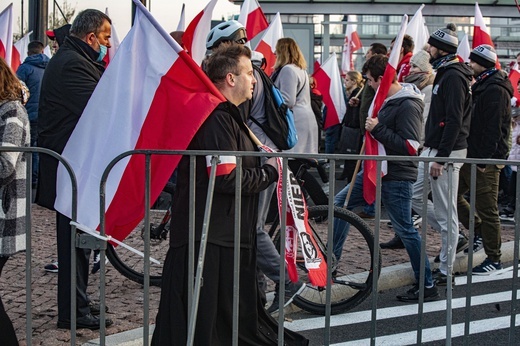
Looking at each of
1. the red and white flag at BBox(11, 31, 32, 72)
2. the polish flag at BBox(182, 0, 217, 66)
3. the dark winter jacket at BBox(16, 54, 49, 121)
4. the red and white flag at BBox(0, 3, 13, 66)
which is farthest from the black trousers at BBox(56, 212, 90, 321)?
the red and white flag at BBox(11, 31, 32, 72)

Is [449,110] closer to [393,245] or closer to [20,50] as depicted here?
[393,245]

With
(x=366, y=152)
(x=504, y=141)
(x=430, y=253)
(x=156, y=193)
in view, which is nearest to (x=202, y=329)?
(x=156, y=193)

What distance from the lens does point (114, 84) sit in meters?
4.58

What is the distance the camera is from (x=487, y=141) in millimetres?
7699

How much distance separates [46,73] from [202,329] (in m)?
2.11

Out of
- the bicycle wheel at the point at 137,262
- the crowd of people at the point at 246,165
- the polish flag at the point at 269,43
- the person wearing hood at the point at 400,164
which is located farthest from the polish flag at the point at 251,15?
the bicycle wheel at the point at 137,262

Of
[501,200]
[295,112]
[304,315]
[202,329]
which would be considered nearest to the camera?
[202,329]

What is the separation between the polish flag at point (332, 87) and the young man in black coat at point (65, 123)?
8.04 metres

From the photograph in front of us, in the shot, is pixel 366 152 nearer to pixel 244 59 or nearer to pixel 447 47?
pixel 447 47

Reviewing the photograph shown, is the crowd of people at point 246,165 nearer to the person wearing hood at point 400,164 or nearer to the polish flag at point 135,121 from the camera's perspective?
the person wearing hood at point 400,164

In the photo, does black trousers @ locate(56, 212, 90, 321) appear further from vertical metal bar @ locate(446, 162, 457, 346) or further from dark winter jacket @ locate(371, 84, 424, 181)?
dark winter jacket @ locate(371, 84, 424, 181)

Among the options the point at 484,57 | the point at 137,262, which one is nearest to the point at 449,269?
the point at 137,262

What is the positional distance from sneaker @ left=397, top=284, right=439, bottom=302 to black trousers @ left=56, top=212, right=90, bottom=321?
237cm

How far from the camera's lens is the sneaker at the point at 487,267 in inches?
297
